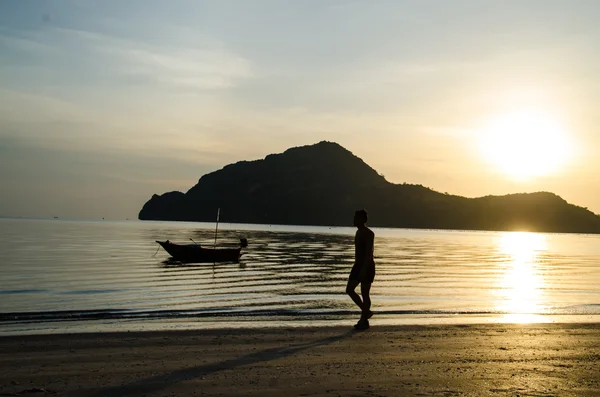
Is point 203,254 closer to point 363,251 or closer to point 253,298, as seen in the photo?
point 253,298

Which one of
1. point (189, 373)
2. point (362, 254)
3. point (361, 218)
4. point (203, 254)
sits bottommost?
point (203, 254)

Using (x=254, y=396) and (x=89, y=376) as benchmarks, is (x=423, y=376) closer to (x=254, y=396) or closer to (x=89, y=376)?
(x=254, y=396)

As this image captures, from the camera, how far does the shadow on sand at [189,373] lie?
843 cm

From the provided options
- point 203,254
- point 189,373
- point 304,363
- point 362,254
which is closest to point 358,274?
point 362,254

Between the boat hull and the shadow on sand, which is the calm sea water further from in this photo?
the boat hull

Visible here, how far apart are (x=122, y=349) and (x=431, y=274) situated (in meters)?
31.2

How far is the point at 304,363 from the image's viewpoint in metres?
10.4

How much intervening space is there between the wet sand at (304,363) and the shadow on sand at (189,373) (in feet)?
0.06

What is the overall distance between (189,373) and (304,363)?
2135 millimetres

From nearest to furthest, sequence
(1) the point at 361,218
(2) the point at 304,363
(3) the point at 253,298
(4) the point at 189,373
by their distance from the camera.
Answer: (4) the point at 189,373 → (2) the point at 304,363 → (1) the point at 361,218 → (3) the point at 253,298

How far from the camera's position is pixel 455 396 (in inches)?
331

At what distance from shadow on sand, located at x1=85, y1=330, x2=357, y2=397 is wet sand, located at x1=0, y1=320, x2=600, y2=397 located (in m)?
0.02

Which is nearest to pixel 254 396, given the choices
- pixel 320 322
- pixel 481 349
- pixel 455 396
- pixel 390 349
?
pixel 455 396

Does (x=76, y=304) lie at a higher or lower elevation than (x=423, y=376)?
lower
